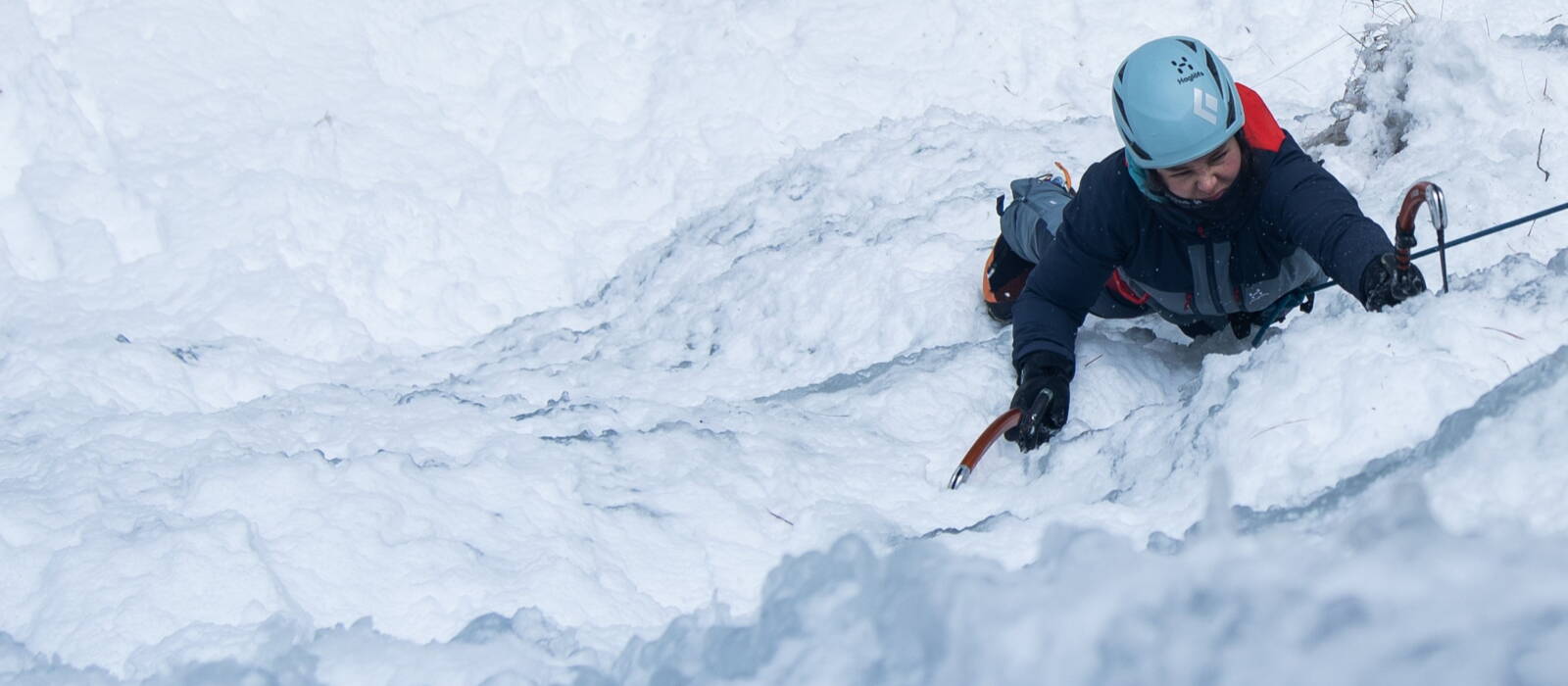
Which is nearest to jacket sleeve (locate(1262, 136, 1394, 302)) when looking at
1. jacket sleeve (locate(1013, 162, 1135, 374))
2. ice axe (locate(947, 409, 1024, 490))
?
jacket sleeve (locate(1013, 162, 1135, 374))

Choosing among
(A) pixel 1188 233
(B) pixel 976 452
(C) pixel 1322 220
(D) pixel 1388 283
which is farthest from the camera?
(A) pixel 1188 233

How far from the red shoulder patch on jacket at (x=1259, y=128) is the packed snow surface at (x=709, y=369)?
0.65m

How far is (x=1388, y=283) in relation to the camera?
2.73m

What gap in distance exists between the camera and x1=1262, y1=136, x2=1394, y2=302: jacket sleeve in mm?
2840

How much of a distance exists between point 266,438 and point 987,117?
12.6ft

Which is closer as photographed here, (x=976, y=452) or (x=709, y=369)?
(x=976, y=452)

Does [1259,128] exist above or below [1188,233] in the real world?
above

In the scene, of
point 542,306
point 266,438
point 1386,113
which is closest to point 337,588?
point 266,438

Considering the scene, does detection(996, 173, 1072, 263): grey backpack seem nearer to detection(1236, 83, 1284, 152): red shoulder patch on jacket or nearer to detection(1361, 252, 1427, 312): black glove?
detection(1236, 83, 1284, 152): red shoulder patch on jacket

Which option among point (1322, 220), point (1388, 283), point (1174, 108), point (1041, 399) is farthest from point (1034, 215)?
point (1388, 283)

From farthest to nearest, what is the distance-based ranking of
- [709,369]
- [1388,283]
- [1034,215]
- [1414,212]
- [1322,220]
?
1. [709,369]
2. [1034,215]
3. [1322,220]
4. [1388,283]
5. [1414,212]

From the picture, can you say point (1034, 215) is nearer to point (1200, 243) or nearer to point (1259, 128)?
point (1200, 243)

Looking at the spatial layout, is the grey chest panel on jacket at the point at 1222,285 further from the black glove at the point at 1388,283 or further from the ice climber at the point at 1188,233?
the black glove at the point at 1388,283

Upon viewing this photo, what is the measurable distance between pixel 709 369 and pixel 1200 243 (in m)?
1.79
